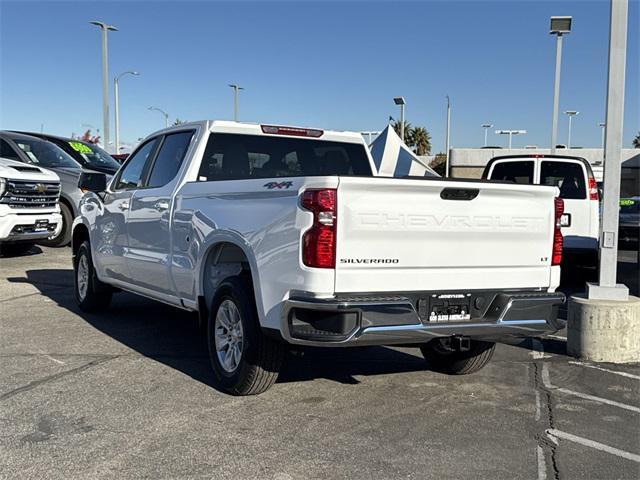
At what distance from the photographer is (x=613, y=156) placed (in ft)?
20.3

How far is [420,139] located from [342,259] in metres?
70.1

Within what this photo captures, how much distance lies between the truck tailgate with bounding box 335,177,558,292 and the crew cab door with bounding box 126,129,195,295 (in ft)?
7.46

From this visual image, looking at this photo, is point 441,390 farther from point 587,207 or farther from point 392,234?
point 587,207

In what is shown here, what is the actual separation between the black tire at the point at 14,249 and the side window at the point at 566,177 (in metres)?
9.41

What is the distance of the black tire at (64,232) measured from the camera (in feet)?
43.6

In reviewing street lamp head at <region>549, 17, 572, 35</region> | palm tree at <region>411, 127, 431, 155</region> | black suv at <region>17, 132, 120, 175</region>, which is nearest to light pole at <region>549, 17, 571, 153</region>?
street lamp head at <region>549, 17, 572, 35</region>

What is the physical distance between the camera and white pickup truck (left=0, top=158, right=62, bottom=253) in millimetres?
10922

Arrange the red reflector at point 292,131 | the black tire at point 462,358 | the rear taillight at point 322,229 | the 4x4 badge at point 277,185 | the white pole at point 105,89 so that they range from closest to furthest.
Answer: the rear taillight at point 322,229 → the 4x4 badge at point 277,185 → the black tire at point 462,358 → the red reflector at point 292,131 → the white pole at point 105,89

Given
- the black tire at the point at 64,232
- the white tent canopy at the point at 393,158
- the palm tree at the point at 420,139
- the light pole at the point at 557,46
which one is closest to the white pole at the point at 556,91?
the light pole at the point at 557,46

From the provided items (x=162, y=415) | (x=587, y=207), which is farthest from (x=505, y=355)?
(x=587, y=207)

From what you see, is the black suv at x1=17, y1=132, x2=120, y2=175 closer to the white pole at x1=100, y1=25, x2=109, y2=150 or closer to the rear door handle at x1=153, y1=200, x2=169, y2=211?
the rear door handle at x1=153, y1=200, x2=169, y2=211

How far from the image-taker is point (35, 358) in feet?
19.1

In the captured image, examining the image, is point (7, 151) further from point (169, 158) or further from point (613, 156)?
point (613, 156)

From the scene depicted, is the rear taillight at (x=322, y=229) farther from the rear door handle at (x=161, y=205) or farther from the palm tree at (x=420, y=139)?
the palm tree at (x=420, y=139)
